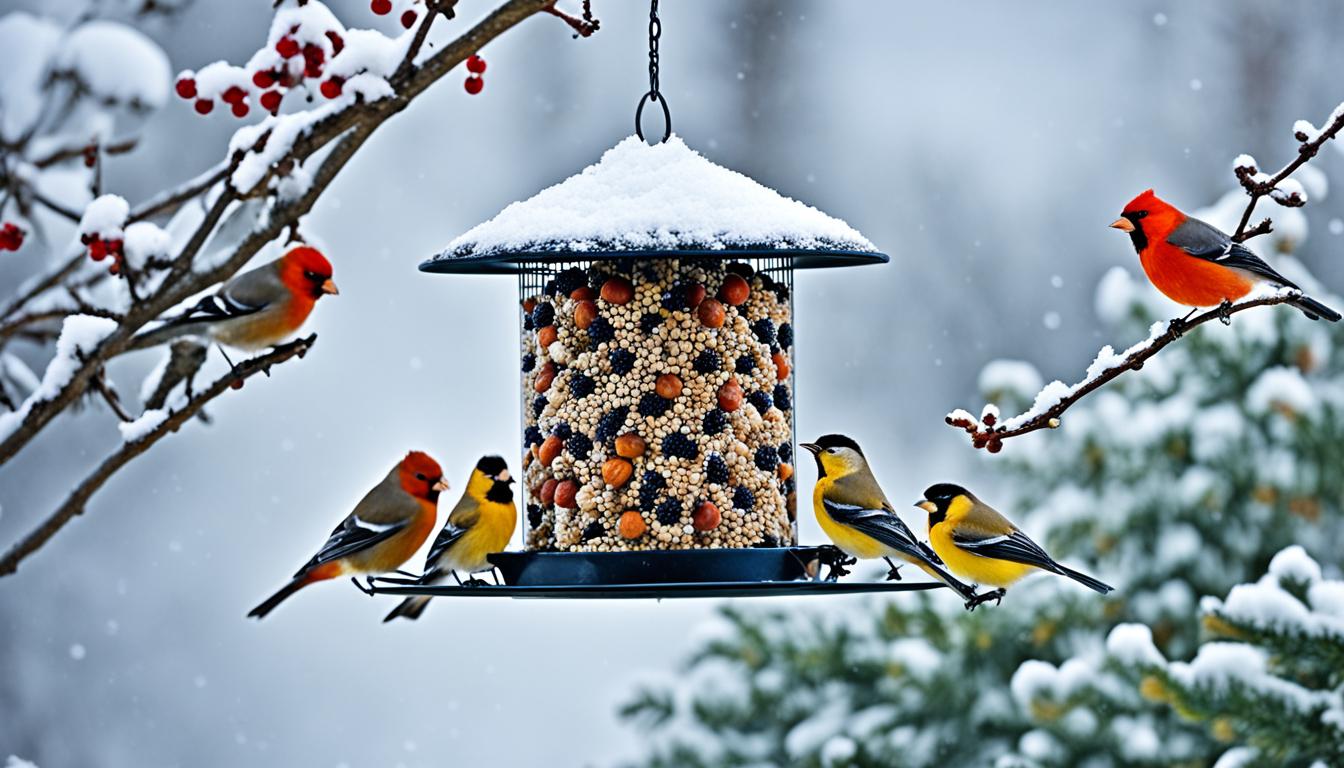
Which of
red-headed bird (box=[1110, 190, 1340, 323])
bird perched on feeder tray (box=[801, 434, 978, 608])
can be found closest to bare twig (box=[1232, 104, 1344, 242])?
red-headed bird (box=[1110, 190, 1340, 323])

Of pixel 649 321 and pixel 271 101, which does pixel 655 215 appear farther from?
pixel 271 101

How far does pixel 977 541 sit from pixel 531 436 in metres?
1.17

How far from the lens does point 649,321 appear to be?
422 centimetres

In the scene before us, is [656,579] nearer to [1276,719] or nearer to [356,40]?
[356,40]

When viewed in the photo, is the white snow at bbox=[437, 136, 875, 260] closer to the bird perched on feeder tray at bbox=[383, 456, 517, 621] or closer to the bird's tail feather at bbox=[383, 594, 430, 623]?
the bird perched on feeder tray at bbox=[383, 456, 517, 621]

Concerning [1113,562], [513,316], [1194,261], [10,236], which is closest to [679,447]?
[1194,261]

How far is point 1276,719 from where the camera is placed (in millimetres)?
4668

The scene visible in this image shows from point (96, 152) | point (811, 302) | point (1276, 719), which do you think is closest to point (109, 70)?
point (96, 152)

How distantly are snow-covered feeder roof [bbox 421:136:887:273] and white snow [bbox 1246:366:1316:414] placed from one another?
7.69ft

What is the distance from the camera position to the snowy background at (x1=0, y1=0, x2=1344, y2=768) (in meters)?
10.4

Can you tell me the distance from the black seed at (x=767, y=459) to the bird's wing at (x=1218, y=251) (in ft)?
3.66

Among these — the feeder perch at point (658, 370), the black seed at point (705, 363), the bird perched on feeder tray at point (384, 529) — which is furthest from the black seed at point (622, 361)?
the bird perched on feeder tray at point (384, 529)

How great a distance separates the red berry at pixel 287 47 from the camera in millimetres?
3654

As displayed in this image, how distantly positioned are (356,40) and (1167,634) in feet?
12.3
